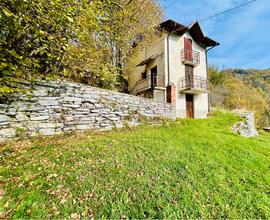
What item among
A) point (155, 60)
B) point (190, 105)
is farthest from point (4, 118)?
point (190, 105)

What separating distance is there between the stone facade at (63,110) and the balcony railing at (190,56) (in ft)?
26.1

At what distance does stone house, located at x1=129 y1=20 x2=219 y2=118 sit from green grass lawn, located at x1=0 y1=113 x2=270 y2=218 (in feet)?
25.3

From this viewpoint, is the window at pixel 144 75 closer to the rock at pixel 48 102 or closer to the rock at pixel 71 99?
the rock at pixel 71 99

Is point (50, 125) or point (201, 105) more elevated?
point (201, 105)

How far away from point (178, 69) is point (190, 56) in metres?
1.89

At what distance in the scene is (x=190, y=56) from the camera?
48.2 ft

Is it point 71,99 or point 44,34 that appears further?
point 71,99

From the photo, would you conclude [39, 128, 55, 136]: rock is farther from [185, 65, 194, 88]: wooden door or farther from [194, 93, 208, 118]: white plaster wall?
[194, 93, 208, 118]: white plaster wall

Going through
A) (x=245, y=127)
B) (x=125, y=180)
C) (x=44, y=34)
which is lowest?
(x=125, y=180)

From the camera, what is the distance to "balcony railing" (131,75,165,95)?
13.2 metres

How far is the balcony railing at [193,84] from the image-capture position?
45.0 ft

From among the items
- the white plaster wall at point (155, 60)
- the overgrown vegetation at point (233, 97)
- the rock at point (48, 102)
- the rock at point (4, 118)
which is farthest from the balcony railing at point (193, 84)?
the rock at point (4, 118)

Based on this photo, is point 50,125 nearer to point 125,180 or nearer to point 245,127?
point 125,180

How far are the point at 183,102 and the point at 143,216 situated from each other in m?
11.9
